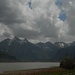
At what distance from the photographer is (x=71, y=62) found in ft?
456

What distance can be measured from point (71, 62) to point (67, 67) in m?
3.89

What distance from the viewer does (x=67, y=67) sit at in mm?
140250
